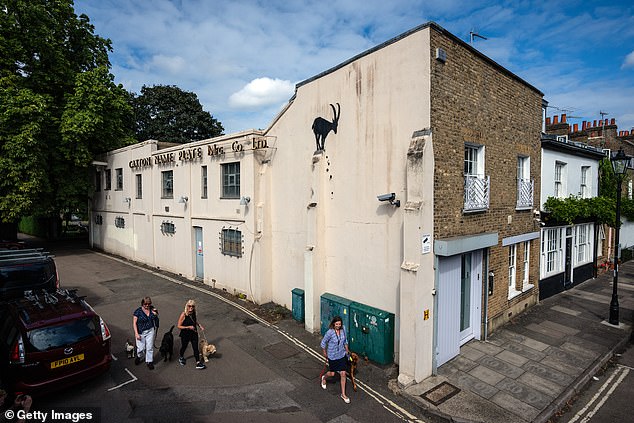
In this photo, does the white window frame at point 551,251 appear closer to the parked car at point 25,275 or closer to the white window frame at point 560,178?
the white window frame at point 560,178

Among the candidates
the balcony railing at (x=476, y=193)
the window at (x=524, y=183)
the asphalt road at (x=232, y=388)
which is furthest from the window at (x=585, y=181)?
the asphalt road at (x=232, y=388)

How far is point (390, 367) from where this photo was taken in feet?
28.6

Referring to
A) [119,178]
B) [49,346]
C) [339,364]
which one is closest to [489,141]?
[339,364]

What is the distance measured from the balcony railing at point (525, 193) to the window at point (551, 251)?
254cm

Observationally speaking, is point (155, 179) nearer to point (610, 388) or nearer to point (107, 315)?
point (107, 315)

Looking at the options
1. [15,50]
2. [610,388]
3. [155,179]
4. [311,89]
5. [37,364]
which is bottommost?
[610,388]

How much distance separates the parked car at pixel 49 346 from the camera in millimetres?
6570

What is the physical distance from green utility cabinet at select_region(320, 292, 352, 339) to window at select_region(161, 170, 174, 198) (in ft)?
37.7

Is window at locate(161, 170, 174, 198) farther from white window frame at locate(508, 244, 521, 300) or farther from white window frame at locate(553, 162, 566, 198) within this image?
white window frame at locate(553, 162, 566, 198)

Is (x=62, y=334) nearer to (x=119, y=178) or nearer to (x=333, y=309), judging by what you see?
(x=333, y=309)

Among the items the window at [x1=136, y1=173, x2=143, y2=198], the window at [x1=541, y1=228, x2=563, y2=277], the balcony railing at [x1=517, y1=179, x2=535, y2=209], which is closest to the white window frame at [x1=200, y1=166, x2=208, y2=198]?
the window at [x1=136, y1=173, x2=143, y2=198]

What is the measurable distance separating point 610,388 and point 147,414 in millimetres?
10024

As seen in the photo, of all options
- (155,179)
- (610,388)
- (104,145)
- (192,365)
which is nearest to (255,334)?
(192,365)

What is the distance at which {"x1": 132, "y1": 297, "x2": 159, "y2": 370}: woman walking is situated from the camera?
8.34m
